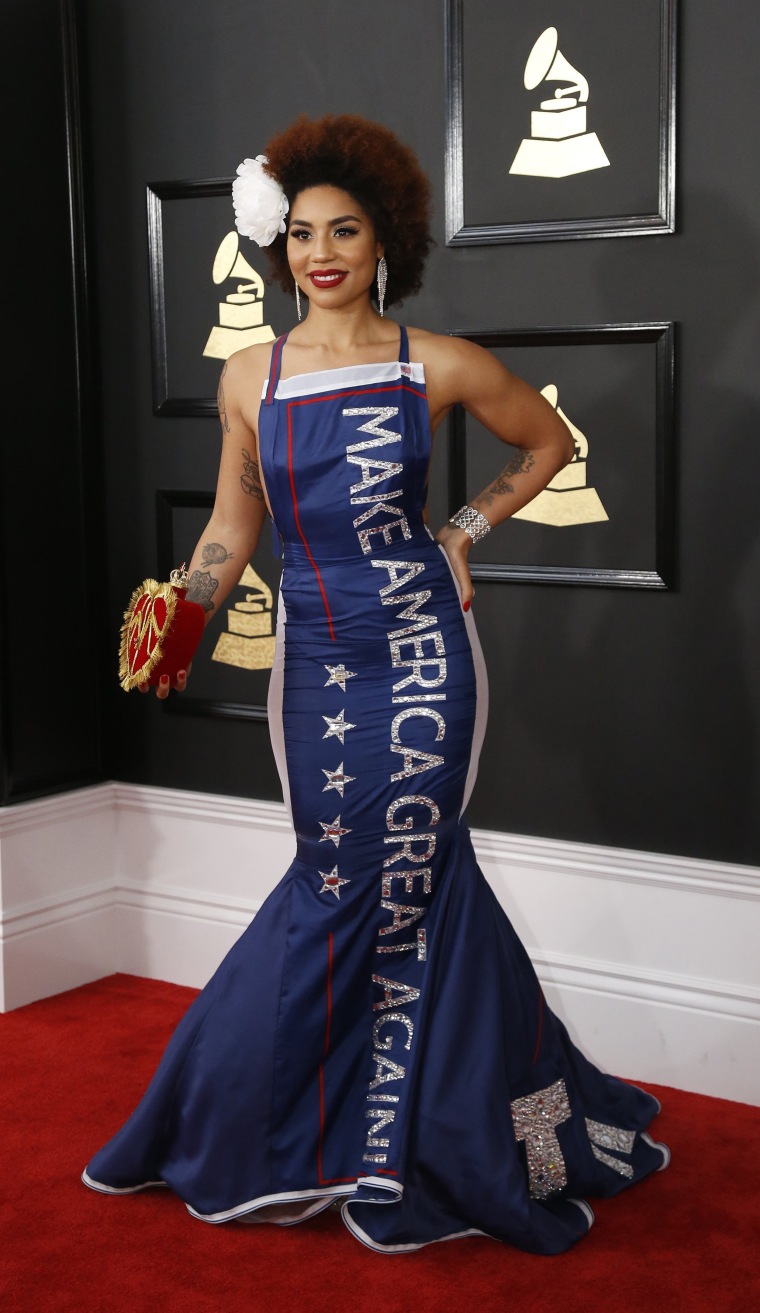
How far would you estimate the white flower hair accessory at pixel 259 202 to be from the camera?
2320 mm

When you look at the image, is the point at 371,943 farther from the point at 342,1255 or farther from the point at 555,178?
the point at 555,178

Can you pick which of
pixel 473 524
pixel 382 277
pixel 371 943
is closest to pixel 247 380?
pixel 382 277

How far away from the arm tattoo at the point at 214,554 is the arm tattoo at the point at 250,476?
0.37 feet

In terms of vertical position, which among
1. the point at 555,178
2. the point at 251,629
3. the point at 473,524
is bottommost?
the point at 251,629

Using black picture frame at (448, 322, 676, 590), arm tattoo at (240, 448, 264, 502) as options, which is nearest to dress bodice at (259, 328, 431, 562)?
arm tattoo at (240, 448, 264, 502)

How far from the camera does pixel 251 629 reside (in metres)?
3.51

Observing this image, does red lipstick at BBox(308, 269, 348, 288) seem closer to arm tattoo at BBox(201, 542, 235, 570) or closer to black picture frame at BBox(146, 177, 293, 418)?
arm tattoo at BBox(201, 542, 235, 570)

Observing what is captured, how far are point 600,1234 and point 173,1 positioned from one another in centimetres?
295

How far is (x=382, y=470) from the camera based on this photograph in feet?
7.52

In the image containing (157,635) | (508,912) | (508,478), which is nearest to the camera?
(157,635)

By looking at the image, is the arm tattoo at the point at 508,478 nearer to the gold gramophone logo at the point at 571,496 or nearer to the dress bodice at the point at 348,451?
the dress bodice at the point at 348,451

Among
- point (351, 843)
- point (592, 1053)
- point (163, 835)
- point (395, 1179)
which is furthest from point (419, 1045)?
point (163, 835)

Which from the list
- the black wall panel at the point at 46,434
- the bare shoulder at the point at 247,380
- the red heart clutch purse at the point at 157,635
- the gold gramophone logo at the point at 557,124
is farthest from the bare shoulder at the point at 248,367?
the black wall panel at the point at 46,434

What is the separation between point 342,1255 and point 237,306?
7.16 ft
